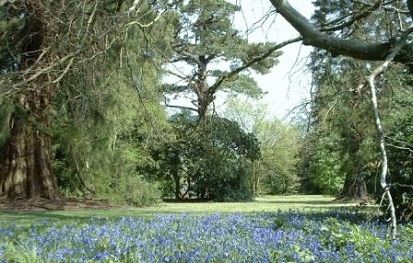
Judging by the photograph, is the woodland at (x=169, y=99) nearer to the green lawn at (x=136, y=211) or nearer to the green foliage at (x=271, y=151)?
the green lawn at (x=136, y=211)

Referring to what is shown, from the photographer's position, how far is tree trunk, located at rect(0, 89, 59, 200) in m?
16.8

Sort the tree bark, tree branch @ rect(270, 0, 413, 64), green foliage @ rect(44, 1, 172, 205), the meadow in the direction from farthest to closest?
the tree bark, green foliage @ rect(44, 1, 172, 205), tree branch @ rect(270, 0, 413, 64), the meadow

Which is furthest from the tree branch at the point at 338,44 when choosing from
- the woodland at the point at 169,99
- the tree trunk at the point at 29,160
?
the tree trunk at the point at 29,160

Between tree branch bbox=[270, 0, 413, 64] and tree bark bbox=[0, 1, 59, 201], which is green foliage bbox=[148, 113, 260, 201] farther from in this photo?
tree branch bbox=[270, 0, 413, 64]

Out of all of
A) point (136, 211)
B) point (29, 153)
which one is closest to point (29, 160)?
point (29, 153)

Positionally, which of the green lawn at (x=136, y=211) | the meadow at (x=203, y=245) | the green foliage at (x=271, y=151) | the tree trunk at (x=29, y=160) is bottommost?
the meadow at (x=203, y=245)

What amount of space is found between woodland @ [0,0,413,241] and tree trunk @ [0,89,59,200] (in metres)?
0.04

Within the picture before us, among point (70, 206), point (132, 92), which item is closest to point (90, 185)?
point (70, 206)

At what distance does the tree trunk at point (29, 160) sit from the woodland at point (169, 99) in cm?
4

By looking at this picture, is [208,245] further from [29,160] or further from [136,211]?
[29,160]

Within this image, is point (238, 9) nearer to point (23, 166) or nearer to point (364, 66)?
point (364, 66)

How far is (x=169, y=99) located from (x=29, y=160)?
5.52 meters

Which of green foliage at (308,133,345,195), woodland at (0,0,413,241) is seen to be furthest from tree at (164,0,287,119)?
green foliage at (308,133,345,195)

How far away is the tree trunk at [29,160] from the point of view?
16.8 metres
